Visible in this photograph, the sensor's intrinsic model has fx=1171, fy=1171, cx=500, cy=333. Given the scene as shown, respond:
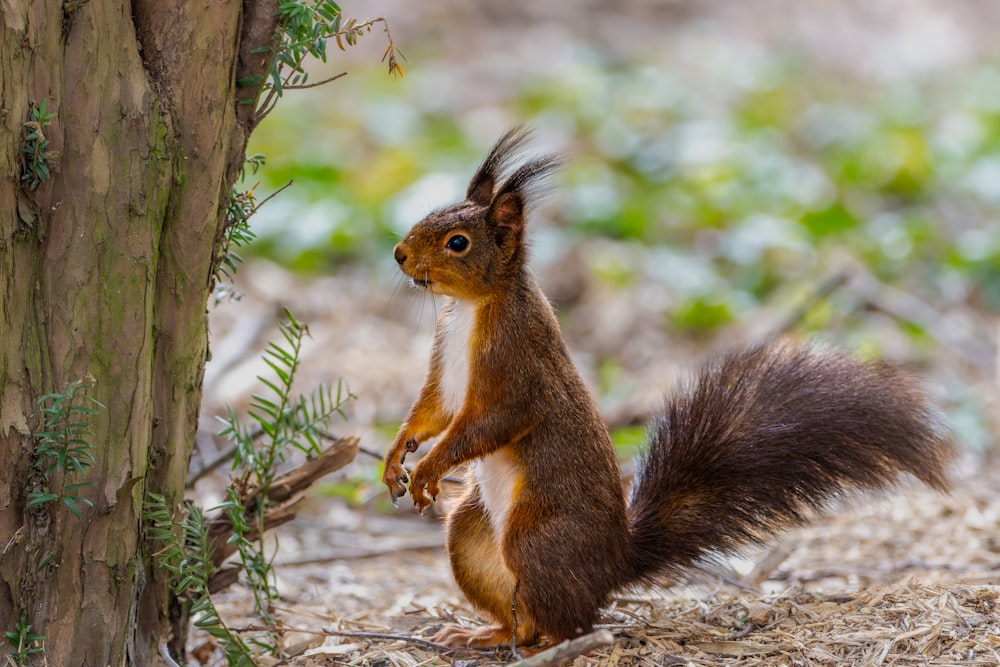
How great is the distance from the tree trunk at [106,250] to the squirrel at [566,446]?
0.52 m

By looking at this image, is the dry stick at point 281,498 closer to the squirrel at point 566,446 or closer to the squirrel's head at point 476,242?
the squirrel at point 566,446

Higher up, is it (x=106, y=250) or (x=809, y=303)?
(x=809, y=303)

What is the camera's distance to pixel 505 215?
231cm

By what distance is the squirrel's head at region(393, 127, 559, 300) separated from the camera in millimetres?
2264

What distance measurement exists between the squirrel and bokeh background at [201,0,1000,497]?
0.69ft

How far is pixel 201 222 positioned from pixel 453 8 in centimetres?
864

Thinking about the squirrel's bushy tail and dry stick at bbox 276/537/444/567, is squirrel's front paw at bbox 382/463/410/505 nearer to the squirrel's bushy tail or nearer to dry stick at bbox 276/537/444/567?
the squirrel's bushy tail

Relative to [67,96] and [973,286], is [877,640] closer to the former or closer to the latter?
[67,96]

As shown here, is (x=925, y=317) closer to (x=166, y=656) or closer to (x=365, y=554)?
(x=365, y=554)

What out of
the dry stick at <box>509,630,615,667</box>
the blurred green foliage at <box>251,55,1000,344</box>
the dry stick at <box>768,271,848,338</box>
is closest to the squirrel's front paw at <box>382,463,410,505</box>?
the dry stick at <box>509,630,615,667</box>

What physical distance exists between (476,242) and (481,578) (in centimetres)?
65

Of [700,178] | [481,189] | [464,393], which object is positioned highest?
[700,178]

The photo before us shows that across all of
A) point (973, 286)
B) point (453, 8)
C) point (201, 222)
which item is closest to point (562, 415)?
point (201, 222)

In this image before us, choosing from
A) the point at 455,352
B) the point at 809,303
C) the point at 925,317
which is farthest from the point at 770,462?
the point at 925,317
